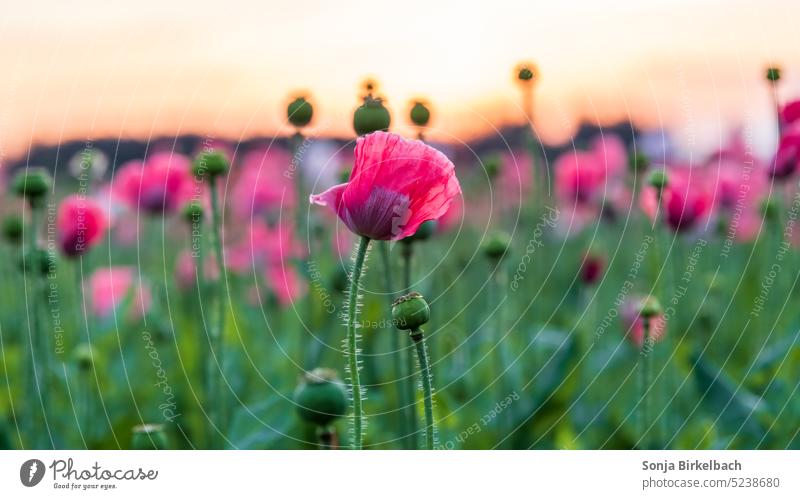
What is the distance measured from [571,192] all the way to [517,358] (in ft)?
1.57

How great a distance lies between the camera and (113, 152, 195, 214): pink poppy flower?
4.70 ft

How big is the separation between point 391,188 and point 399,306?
0.08 m

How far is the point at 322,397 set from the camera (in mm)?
854

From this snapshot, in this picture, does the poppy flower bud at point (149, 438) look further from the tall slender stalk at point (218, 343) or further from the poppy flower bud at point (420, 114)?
the poppy flower bud at point (420, 114)

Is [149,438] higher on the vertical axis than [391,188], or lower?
lower

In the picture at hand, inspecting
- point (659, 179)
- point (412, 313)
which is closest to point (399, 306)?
point (412, 313)

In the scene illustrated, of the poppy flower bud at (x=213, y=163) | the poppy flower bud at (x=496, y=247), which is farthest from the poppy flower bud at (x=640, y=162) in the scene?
the poppy flower bud at (x=213, y=163)

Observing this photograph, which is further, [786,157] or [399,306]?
[786,157]

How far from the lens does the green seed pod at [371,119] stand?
0.86 m
